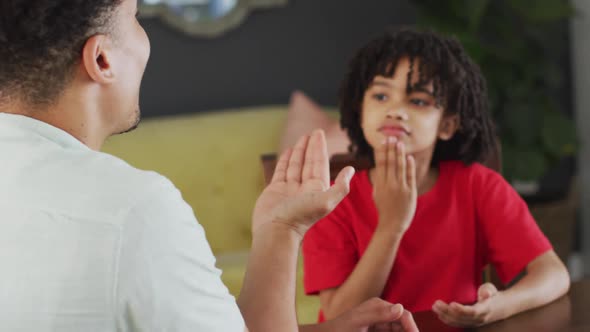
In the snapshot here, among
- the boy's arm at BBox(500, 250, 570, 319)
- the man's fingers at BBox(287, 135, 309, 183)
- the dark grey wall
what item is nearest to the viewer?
the man's fingers at BBox(287, 135, 309, 183)

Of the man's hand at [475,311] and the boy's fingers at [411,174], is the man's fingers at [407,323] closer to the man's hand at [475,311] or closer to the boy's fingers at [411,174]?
the man's hand at [475,311]

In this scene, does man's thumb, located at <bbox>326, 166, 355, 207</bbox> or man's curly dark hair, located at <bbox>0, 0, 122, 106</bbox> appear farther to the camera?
man's thumb, located at <bbox>326, 166, 355, 207</bbox>

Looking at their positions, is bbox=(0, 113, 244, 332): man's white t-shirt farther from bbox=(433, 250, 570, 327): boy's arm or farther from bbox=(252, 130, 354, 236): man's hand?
bbox=(433, 250, 570, 327): boy's arm

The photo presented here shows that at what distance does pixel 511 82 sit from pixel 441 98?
217 centimetres

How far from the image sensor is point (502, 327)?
1223 mm

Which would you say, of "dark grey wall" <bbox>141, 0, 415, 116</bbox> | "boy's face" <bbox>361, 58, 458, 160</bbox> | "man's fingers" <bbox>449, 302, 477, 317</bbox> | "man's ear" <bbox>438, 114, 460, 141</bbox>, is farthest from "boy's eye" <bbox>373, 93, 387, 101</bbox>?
"dark grey wall" <bbox>141, 0, 415, 116</bbox>

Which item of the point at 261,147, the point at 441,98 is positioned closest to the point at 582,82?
the point at 261,147

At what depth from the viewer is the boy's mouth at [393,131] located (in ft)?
4.90

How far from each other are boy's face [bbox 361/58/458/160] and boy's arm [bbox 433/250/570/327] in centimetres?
30

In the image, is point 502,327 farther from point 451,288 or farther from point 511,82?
point 511,82

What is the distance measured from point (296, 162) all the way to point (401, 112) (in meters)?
0.38

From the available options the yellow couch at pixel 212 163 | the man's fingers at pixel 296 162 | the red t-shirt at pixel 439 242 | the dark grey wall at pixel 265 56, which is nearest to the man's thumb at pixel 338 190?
the man's fingers at pixel 296 162

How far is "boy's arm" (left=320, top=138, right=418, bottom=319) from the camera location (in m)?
1.39

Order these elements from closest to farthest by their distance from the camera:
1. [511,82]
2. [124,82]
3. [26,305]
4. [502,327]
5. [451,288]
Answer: [26,305] < [124,82] < [502,327] < [451,288] < [511,82]
